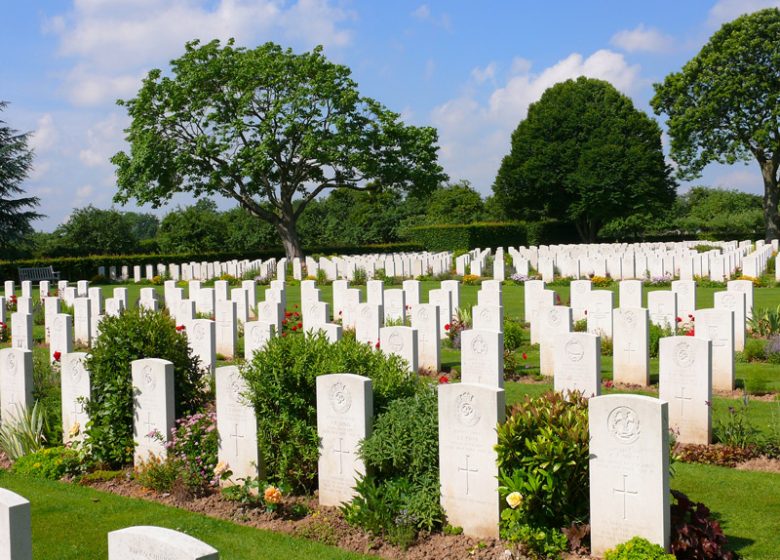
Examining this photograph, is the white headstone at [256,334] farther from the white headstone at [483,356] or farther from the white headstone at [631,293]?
the white headstone at [631,293]

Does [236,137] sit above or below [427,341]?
above

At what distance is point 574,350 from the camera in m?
8.45

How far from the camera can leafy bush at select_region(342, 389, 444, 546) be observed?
604 cm

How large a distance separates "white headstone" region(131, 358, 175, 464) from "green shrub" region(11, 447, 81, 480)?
2.09 ft

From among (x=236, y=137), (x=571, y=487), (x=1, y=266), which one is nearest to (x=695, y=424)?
(x=571, y=487)

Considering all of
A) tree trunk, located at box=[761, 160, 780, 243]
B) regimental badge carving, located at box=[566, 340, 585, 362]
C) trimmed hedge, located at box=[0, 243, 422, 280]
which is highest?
tree trunk, located at box=[761, 160, 780, 243]

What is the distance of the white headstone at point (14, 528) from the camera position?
11.2 feet

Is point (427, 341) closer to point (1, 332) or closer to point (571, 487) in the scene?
point (571, 487)

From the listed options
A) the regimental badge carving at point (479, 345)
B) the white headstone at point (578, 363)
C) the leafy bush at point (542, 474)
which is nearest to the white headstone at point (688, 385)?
the white headstone at point (578, 363)

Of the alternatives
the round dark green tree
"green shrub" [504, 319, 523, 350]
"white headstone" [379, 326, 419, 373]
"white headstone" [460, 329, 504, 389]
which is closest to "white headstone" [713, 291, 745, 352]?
"green shrub" [504, 319, 523, 350]

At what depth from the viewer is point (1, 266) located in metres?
34.6

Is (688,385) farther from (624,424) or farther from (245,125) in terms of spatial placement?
(245,125)

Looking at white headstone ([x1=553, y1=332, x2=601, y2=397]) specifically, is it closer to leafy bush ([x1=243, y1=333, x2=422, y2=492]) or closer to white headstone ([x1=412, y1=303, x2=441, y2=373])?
leafy bush ([x1=243, y1=333, x2=422, y2=492])

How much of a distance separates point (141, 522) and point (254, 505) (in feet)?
2.88
